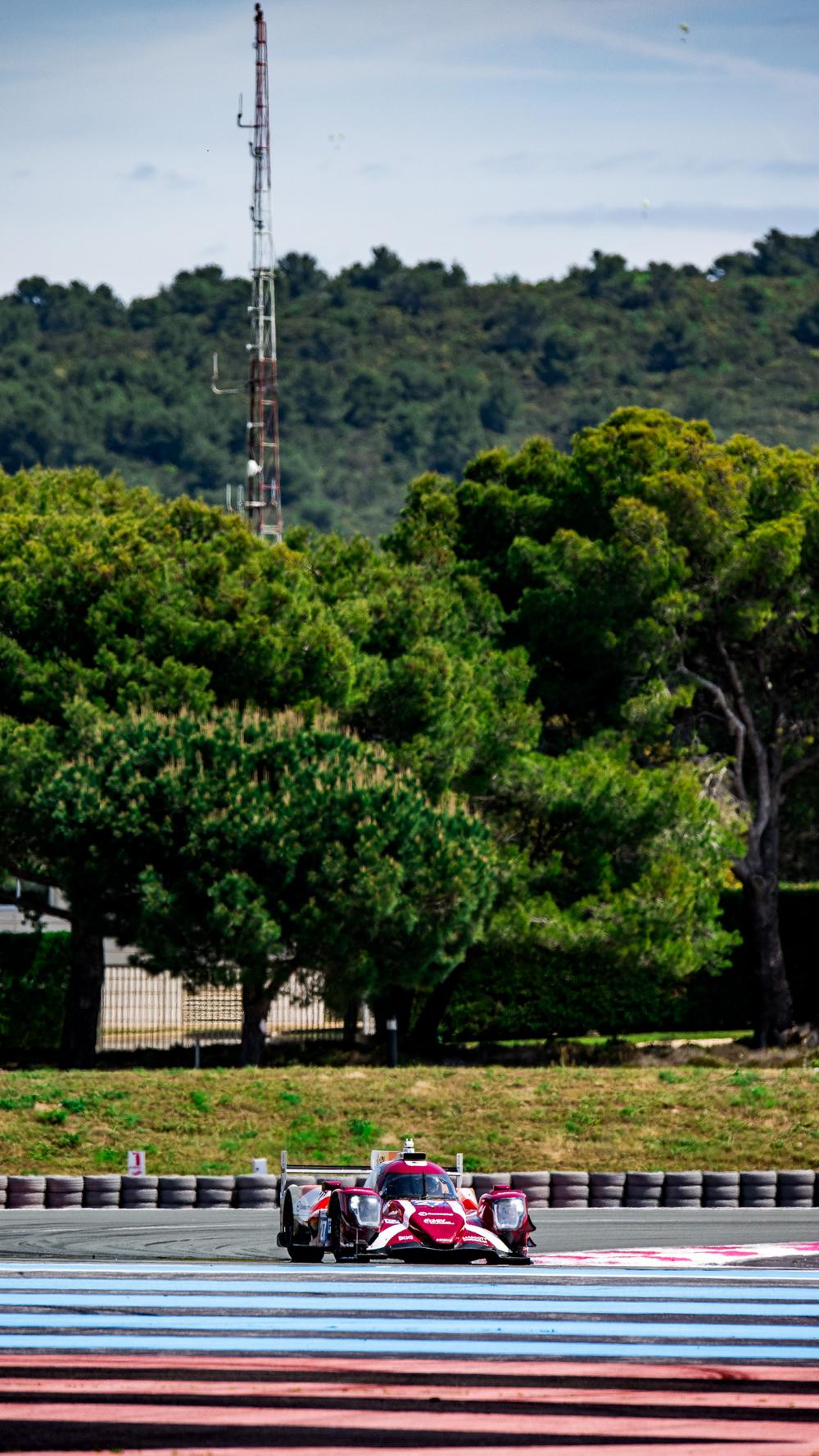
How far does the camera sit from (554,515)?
1781 inches

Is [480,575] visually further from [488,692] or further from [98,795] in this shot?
[98,795]

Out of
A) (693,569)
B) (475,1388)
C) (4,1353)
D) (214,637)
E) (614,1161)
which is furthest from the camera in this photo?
(693,569)

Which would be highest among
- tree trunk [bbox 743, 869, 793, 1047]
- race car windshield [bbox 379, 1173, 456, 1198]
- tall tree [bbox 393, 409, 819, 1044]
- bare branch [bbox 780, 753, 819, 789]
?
tall tree [bbox 393, 409, 819, 1044]

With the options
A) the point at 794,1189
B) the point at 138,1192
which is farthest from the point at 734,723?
the point at 138,1192

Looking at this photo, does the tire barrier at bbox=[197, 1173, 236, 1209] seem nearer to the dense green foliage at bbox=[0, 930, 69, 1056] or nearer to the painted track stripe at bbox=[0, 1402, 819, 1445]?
the painted track stripe at bbox=[0, 1402, 819, 1445]

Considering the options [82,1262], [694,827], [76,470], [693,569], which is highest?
[76,470]

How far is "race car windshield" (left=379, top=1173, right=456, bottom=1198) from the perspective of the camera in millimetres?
18562

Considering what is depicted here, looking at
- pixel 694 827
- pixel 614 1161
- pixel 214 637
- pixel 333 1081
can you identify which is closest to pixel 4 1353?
pixel 614 1161

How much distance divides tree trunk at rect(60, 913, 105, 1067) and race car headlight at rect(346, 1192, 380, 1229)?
21.3 m

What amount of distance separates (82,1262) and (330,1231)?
7.87 ft

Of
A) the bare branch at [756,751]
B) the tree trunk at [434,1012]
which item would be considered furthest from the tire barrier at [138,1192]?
the bare branch at [756,751]

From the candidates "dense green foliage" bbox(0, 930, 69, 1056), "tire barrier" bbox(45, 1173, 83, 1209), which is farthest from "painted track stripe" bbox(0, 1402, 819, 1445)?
"dense green foliage" bbox(0, 930, 69, 1056)

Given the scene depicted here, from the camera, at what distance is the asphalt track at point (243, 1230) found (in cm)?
2016

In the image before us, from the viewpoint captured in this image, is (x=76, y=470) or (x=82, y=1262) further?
(x=76, y=470)
